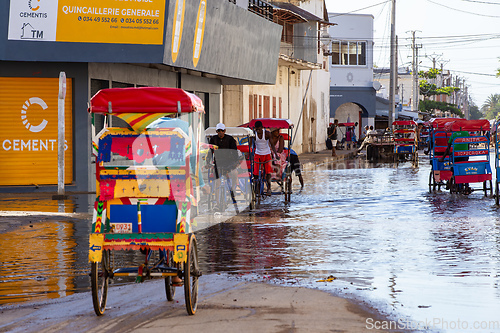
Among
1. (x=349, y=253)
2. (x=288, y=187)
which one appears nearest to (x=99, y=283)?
(x=349, y=253)

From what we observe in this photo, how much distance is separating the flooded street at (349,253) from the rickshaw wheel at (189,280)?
1.49m

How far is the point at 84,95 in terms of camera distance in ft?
65.0

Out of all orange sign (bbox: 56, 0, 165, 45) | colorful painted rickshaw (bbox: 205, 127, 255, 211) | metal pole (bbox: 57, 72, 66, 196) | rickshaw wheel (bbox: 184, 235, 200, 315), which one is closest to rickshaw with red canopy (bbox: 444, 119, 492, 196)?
colorful painted rickshaw (bbox: 205, 127, 255, 211)

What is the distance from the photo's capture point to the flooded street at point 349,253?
7.83 metres

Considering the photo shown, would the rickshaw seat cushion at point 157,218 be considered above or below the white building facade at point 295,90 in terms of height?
below

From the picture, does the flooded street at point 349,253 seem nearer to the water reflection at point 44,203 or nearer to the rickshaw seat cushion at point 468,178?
the rickshaw seat cushion at point 468,178

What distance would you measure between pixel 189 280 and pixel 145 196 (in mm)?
896

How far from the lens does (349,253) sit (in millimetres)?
10477

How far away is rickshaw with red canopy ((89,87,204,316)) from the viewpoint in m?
7.05

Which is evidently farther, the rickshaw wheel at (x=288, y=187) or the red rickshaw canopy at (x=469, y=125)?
the red rickshaw canopy at (x=469, y=125)

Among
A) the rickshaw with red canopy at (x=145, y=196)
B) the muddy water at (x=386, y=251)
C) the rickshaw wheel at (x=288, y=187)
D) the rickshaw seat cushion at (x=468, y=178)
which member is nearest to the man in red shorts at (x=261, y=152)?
the rickshaw wheel at (x=288, y=187)

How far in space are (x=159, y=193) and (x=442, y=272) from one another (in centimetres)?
365

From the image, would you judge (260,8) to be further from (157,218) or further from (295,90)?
(157,218)

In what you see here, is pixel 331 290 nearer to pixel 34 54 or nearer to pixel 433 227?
pixel 433 227
